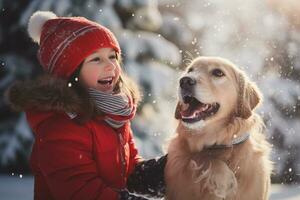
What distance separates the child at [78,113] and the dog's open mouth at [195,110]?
31cm

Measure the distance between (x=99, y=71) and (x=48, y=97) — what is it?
334mm

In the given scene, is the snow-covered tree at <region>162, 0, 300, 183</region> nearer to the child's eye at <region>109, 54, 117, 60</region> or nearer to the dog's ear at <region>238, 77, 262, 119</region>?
the dog's ear at <region>238, 77, 262, 119</region>

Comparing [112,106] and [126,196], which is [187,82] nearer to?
[112,106]

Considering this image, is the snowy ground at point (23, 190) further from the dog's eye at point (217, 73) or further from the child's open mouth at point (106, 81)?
the dog's eye at point (217, 73)

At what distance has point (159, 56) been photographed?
6.52m

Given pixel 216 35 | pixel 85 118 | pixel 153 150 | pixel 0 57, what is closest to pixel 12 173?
pixel 0 57

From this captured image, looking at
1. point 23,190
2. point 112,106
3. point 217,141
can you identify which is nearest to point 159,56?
point 23,190

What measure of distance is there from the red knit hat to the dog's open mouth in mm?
523

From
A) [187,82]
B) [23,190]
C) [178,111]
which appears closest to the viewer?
[187,82]

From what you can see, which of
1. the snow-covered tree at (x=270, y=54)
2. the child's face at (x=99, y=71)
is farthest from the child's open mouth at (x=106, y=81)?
the snow-covered tree at (x=270, y=54)

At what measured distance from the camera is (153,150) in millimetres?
6465

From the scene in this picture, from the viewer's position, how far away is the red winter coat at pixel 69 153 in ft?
8.62

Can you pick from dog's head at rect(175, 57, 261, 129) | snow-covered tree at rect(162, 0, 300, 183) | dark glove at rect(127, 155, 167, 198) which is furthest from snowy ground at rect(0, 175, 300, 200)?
dog's head at rect(175, 57, 261, 129)

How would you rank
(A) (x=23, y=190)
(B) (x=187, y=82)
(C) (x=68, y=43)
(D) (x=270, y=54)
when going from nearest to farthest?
(C) (x=68, y=43)
(B) (x=187, y=82)
(A) (x=23, y=190)
(D) (x=270, y=54)
